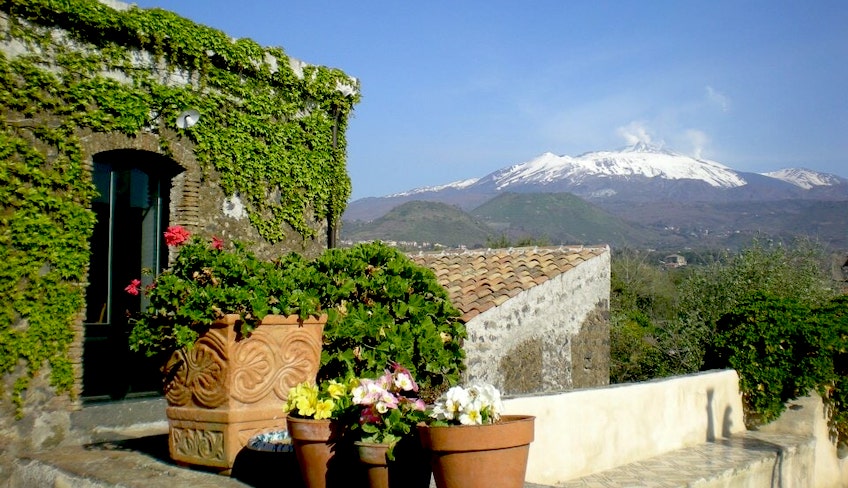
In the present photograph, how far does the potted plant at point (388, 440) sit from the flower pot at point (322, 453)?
0.14m

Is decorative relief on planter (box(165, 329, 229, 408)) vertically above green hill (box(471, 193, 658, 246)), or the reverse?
green hill (box(471, 193, 658, 246))

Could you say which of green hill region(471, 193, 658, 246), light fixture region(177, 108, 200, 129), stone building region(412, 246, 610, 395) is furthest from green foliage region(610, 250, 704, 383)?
green hill region(471, 193, 658, 246)

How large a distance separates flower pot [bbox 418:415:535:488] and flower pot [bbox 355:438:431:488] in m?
0.21

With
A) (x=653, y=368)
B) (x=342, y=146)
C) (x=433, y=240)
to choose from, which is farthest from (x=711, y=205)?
(x=342, y=146)

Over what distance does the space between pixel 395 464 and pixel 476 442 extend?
0.46 meters

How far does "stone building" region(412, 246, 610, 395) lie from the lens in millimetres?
14234

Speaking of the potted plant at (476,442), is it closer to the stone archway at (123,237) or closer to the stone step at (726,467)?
the stone step at (726,467)

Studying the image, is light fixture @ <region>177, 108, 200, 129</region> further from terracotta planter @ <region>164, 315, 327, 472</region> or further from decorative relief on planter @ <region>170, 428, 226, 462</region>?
decorative relief on planter @ <region>170, 428, 226, 462</region>

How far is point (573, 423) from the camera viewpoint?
6285 mm

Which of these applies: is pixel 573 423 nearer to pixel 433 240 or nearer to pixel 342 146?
pixel 342 146

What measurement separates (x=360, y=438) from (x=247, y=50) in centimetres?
633

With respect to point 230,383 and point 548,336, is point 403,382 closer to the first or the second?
point 230,383

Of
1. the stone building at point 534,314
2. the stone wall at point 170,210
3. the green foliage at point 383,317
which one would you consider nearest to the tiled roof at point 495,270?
the stone building at point 534,314

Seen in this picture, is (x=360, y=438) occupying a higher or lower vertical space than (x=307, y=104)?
lower
